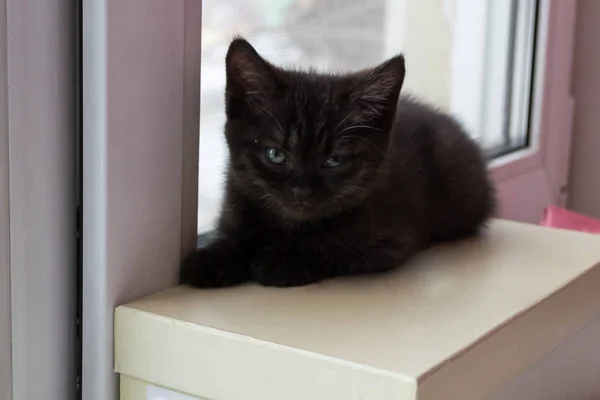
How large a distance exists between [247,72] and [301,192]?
5.2 inches

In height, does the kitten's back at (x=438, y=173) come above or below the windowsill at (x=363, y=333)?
above

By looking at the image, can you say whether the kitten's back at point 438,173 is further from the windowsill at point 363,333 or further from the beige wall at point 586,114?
the beige wall at point 586,114

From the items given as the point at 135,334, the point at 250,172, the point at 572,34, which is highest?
the point at 572,34

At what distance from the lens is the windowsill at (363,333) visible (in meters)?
0.64

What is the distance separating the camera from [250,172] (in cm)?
87

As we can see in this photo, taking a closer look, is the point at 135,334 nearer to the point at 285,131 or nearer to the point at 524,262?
the point at 285,131

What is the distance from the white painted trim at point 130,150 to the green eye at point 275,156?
8cm

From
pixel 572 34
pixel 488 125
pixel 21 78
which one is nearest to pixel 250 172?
pixel 21 78

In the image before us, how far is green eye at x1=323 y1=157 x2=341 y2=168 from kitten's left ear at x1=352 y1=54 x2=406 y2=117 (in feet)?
0.19

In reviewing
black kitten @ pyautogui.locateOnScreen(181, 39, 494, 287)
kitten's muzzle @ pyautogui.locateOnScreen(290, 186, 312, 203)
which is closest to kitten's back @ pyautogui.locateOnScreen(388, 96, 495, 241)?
black kitten @ pyautogui.locateOnScreen(181, 39, 494, 287)

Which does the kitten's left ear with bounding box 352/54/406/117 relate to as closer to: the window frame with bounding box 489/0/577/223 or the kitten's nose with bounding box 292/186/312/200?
the kitten's nose with bounding box 292/186/312/200

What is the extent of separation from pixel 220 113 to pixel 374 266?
0.27m

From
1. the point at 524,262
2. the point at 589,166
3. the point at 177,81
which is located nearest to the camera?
the point at 177,81

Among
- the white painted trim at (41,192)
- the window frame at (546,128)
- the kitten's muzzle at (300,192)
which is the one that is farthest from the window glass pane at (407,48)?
the white painted trim at (41,192)
